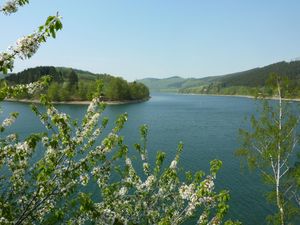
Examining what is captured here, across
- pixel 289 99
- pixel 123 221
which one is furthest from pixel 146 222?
pixel 289 99

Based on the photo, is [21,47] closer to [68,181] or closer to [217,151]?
[68,181]

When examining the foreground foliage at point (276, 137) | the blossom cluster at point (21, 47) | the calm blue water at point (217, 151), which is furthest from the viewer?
the calm blue water at point (217, 151)

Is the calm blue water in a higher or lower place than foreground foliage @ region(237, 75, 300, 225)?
lower

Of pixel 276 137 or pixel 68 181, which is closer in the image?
pixel 68 181

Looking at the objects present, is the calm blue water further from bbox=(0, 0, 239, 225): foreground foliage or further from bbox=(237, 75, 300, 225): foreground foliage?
bbox=(0, 0, 239, 225): foreground foliage

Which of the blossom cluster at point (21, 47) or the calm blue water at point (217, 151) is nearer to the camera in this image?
the blossom cluster at point (21, 47)

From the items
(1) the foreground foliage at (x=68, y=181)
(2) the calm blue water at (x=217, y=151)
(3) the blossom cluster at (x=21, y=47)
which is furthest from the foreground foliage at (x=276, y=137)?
(3) the blossom cluster at (x=21, y=47)

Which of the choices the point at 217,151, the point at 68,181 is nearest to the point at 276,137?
the point at 68,181

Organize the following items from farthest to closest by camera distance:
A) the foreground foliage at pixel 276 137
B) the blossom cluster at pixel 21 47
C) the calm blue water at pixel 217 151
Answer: the calm blue water at pixel 217 151 < the foreground foliage at pixel 276 137 < the blossom cluster at pixel 21 47

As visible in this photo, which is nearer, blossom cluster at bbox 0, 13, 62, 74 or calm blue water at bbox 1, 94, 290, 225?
blossom cluster at bbox 0, 13, 62, 74

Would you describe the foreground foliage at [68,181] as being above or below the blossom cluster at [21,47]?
below

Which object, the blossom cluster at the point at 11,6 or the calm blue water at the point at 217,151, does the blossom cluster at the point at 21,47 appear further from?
the calm blue water at the point at 217,151

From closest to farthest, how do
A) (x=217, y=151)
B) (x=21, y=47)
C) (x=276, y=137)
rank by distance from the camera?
(x=21, y=47) → (x=276, y=137) → (x=217, y=151)

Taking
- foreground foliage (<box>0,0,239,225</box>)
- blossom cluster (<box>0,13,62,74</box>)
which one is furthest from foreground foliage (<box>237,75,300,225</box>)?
blossom cluster (<box>0,13,62,74</box>)
